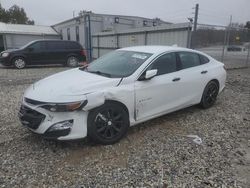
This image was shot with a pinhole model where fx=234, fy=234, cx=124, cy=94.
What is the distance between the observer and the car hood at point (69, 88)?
10.5 feet

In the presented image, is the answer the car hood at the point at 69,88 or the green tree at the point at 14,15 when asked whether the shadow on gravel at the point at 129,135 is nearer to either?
the car hood at the point at 69,88

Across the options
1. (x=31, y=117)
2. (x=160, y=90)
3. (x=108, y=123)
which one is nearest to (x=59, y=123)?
(x=31, y=117)

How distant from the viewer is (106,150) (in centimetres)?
347

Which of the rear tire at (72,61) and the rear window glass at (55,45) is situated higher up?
the rear window glass at (55,45)

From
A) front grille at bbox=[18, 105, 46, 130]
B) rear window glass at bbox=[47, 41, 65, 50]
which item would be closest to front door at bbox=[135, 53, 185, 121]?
front grille at bbox=[18, 105, 46, 130]

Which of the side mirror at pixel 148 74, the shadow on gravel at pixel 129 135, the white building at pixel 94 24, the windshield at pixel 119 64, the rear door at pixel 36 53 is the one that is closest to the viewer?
the shadow on gravel at pixel 129 135

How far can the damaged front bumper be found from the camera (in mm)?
3174

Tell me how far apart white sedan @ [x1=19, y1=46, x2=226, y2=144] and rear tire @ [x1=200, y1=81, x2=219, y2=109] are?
17 centimetres

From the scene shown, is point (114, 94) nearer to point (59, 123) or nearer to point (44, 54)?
point (59, 123)

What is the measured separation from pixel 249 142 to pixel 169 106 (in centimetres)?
145

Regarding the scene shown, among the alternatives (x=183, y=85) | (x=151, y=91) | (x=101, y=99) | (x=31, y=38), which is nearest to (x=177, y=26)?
(x=183, y=85)

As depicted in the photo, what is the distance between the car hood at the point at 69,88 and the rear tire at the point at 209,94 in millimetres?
2469

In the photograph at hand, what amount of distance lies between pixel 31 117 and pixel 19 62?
10.9m

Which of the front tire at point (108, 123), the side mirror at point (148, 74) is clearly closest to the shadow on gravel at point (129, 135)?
the front tire at point (108, 123)
